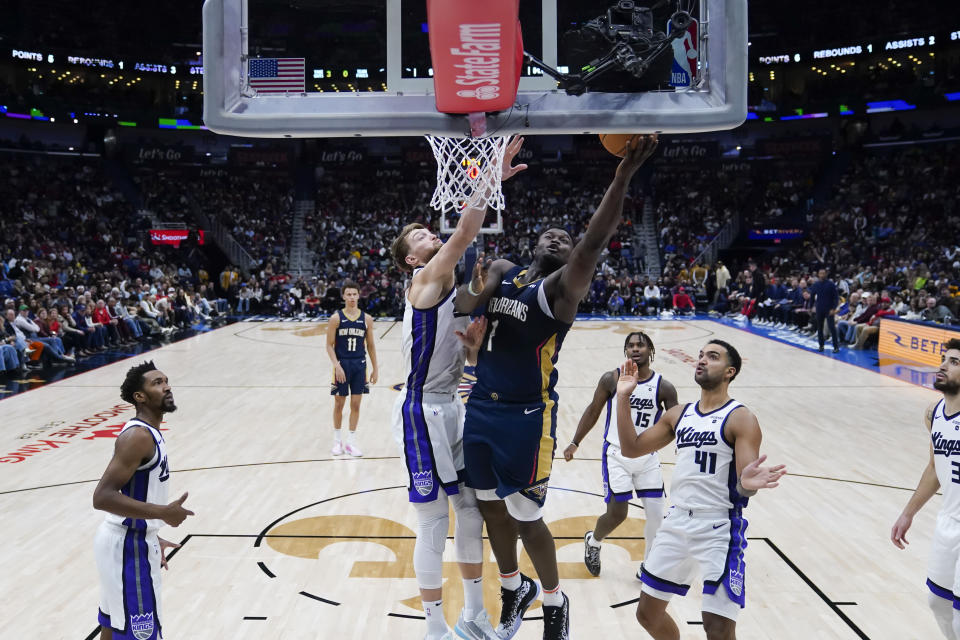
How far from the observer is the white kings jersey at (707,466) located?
3625 millimetres

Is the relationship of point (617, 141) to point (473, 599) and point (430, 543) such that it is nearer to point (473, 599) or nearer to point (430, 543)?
point (430, 543)

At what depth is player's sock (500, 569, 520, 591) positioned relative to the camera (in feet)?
13.0

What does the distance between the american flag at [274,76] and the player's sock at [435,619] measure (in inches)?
103

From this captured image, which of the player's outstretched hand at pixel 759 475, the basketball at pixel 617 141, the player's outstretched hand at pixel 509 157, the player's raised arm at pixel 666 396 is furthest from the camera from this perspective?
the player's raised arm at pixel 666 396

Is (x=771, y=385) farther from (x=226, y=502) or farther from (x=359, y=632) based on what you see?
(x=359, y=632)

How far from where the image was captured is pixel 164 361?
14867 mm

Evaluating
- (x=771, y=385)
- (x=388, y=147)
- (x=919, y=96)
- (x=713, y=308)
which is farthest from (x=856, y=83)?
(x=771, y=385)

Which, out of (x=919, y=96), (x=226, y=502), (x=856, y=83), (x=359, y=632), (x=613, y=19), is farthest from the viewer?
(x=856, y=83)

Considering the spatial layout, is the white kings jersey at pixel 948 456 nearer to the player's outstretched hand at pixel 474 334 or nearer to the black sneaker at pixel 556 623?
the black sneaker at pixel 556 623

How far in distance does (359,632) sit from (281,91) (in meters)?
2.87

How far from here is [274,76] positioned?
4.01m

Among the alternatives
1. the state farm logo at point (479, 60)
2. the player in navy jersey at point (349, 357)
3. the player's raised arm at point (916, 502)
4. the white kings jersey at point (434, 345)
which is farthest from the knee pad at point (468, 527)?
the player in navy jersey at point (349, 357)

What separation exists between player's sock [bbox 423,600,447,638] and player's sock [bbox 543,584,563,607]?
51 cm

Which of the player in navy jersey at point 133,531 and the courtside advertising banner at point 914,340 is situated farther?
the courtside advertising banner at point 914,340
